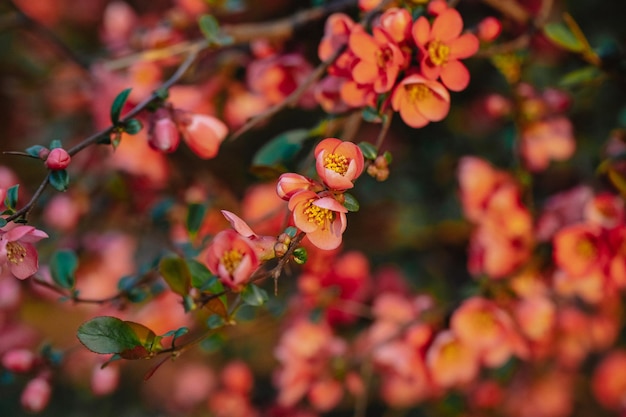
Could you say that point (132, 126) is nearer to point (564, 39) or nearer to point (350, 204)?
point (350, 204)

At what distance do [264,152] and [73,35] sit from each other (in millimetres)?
1264

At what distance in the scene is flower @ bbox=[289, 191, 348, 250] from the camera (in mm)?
489

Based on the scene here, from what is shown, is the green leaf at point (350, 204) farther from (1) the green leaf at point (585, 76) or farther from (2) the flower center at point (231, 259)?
(1) the green leaf at point (585, 76)

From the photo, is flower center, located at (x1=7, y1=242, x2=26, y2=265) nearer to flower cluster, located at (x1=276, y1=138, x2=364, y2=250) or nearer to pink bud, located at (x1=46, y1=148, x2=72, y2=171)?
pink bud, located at (x1=46, y1=148, x2=72, y2=171)

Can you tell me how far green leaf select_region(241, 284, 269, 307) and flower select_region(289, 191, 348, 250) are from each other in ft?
0.22

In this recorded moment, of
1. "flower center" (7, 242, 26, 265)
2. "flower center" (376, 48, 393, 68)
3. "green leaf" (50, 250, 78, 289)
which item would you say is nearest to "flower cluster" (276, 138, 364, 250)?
"flower center" (376, 48, 393, 68)

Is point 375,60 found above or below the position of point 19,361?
above

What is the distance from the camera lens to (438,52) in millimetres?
564

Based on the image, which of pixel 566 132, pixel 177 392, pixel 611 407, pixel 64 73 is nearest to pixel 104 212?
pixel 64 73

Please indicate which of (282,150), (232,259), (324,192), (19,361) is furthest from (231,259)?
(19,361)

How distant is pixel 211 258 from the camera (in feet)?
1.75

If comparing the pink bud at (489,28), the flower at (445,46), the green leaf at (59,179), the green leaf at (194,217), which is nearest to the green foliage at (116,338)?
the green leaf at (59,179)

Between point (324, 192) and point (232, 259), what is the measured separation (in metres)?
0.10

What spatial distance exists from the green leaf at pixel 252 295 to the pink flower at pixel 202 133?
0.20 metres
